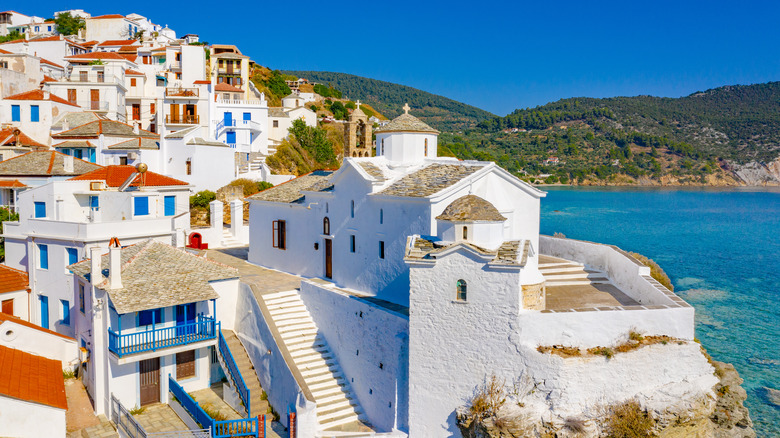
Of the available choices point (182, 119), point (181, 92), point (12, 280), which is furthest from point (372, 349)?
point (181, 92)

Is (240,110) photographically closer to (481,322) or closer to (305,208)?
(305,208)

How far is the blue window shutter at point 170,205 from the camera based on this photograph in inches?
1121

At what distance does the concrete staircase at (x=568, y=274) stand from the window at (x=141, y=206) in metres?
17.4

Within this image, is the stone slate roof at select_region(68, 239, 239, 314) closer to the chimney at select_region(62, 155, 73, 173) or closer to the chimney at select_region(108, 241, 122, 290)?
the chimney at select_region(108, 241, 122, 290)

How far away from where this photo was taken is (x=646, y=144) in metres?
144

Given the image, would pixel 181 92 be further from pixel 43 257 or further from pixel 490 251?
pixel 490 251

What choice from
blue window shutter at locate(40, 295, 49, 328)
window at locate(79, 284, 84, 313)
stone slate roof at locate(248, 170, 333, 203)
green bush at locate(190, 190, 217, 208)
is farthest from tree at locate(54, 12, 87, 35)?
window at locate(79, 284, 84, 313)

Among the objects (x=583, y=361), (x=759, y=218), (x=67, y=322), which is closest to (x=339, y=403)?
(x=583, y=361)

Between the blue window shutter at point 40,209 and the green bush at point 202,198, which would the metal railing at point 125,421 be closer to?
the blue window shutter at point 40,209

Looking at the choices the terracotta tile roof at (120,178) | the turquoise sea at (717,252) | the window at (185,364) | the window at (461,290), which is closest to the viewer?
the window at (461,290)

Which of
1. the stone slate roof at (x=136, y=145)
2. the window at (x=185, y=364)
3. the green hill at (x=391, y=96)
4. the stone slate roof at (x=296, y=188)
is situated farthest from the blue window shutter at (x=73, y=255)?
the green hill at (x=391, y=96)

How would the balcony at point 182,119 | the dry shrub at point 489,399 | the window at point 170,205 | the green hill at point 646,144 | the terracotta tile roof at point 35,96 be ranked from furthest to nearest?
the green hill at point 646,144 → the balcony at point 182,119 → the terracotta tile roof at point 35,96 → the window at point 170,205 → the dry shrub at point 489,399

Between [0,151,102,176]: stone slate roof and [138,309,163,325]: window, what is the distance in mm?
16271

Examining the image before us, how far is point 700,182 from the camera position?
146000mm
